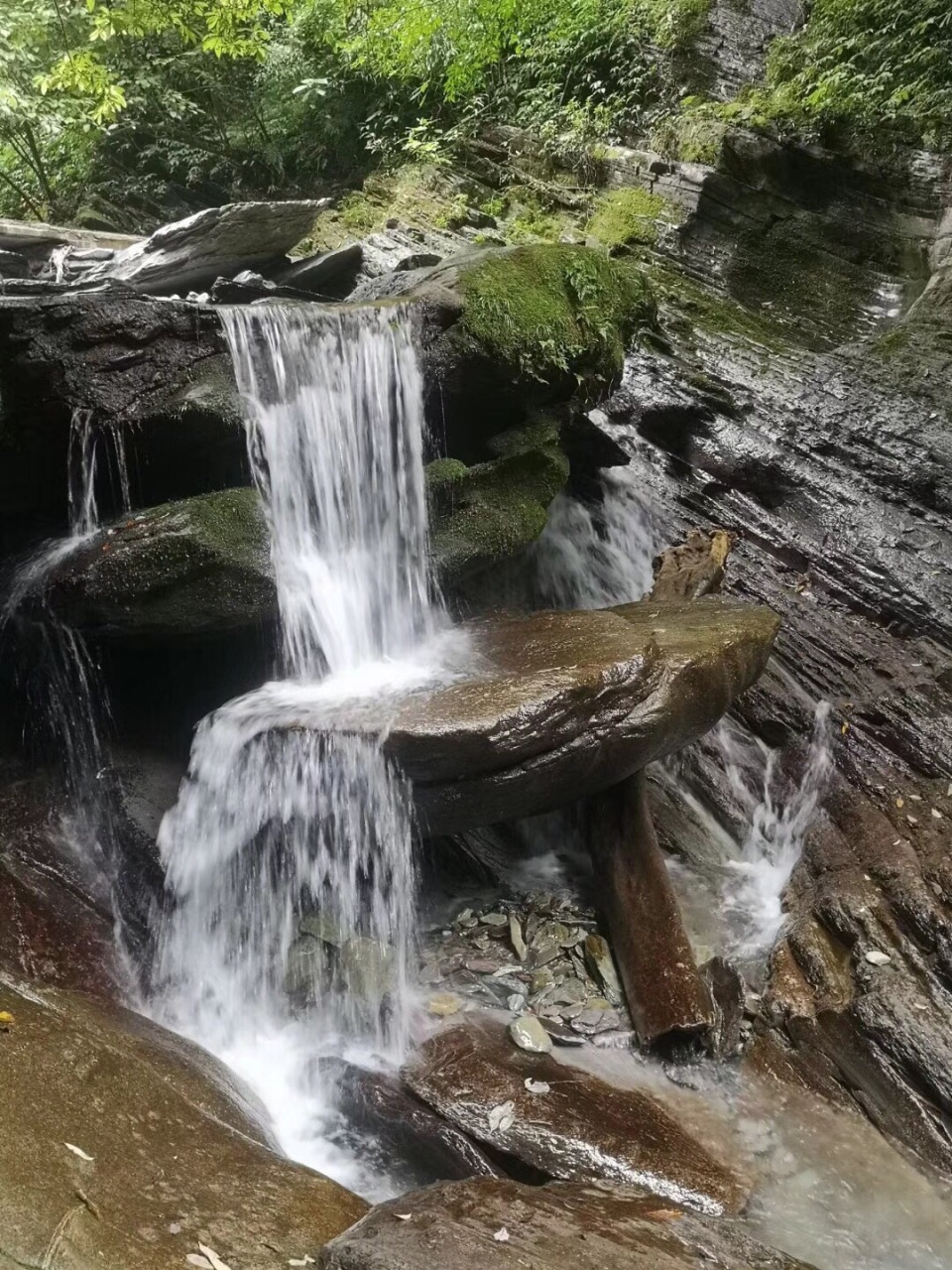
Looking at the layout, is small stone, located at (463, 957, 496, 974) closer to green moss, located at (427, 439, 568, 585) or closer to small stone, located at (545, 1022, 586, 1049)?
small stone, located at (545, 1022, 586, 1049)

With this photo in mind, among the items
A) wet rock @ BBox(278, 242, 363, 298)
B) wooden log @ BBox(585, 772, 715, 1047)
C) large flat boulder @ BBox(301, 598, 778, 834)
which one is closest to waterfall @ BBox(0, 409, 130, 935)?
large flat boulder @ BBox(301, 598, 778, 834)

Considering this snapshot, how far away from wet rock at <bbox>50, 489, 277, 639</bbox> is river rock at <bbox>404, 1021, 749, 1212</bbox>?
9.82ft

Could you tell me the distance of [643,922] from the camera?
5.56 metres

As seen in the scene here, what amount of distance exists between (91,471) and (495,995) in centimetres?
432

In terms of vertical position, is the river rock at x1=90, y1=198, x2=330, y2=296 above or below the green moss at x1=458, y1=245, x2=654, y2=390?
above

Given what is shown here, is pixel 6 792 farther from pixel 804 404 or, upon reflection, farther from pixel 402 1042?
pixel 804 404

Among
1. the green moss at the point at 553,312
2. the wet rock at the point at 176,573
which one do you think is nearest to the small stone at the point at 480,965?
the wet rock at the point at 176,573

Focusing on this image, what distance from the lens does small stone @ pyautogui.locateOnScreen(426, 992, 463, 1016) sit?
5188 mm

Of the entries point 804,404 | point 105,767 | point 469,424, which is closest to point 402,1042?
point 105,767

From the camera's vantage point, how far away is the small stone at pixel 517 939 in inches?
222

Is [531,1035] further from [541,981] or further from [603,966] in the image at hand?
[603,966]

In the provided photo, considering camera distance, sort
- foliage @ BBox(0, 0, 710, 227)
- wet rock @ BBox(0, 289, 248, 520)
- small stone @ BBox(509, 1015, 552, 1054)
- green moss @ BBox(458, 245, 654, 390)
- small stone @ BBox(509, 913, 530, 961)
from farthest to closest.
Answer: foliage @ BBox(0, 0, 710, 227)
green moss @ BBox(458, 245, 654, 390)
small stone @ BBox(509, 913, 530, 961)
wet rock @ BBox(0, 289, 248, 520)
small stone @ BBox(509, 1015, 552, 1054)

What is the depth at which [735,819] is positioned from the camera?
23.4 feet

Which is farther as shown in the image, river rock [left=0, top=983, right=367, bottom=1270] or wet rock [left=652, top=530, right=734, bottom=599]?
wet rock [left=652, top=530, right=734, bottom=599]
